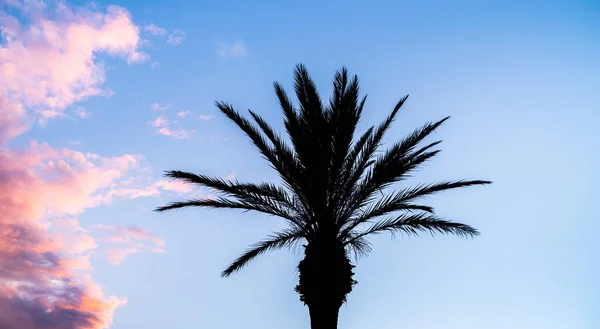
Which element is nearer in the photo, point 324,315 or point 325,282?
point 324,315

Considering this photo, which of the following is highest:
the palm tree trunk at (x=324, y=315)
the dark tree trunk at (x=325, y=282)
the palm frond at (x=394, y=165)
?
the palm frond at (x=394, y=165)

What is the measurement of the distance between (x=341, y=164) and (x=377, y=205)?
140cm

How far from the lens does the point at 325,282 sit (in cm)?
1305

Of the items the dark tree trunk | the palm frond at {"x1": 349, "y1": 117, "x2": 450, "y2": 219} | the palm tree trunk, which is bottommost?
the palm tree trunk

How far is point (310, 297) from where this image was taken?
1318 cm

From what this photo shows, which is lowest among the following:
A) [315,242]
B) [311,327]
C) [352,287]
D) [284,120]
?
[311,327]

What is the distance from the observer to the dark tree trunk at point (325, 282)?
12.9 metres

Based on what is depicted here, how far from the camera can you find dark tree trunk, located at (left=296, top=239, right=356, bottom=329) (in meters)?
12.9

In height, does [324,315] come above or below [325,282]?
below

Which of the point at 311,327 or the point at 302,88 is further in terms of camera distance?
the point at 302,88

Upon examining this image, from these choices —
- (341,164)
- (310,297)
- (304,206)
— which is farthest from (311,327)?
(341,164)

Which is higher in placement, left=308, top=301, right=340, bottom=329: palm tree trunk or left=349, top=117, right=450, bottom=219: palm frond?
left=349, top=117, right=450, bottom=219: palm frond

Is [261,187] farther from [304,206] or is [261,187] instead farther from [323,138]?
[323,138]

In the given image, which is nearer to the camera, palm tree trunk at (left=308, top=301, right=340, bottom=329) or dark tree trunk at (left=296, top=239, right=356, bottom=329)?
palm tree trunk at (left=308, top=301, right=340, bottom=329)
